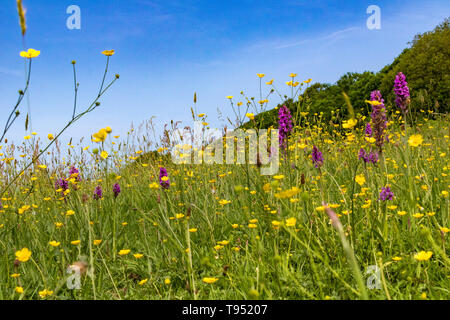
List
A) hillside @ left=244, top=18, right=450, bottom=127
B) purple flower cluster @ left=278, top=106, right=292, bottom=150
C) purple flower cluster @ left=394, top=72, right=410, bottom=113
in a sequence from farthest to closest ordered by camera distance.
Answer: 1. hillside @ left=244, top=18, right=450, bottom=127
2. purple flower cluster @ left=278, top=106, right=292, bottom=150
3. purple flower cluster @ left=394, top=72, right=410, bottom=113

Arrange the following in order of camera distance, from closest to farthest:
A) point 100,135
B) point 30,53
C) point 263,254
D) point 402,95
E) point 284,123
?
point 100,135 < point 30,53 < point 263,254 < point 402,95 < point 284,123

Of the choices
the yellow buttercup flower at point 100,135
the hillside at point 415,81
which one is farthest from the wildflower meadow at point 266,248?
the hillside at point 415,81

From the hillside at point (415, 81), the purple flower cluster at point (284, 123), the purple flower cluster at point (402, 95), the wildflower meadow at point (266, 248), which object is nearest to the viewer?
the wildflower meadow at point (266, 248)

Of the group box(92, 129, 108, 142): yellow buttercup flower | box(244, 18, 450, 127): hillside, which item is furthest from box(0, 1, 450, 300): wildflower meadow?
box(244, 18, 450, 127): hillside

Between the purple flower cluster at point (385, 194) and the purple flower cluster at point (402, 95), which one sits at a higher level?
the purple flower cluster at point (402, 95)

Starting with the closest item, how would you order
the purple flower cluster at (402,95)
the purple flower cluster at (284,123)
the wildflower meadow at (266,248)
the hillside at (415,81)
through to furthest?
the wildflower meadow at (266,248)
the purple flower cluster at (402,95)
the purple flower cluster at (284,123)
the hillside at (415,81)

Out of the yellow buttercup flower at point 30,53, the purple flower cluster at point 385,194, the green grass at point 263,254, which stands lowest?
the green grass at point 263,254

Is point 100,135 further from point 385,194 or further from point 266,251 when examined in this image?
point 385,194

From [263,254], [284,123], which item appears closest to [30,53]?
[263,254]

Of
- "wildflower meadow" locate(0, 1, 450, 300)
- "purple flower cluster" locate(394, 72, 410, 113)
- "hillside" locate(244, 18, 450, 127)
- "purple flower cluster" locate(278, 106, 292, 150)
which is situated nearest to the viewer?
"wildflower meadow" locate(0, 1, 450, 300)

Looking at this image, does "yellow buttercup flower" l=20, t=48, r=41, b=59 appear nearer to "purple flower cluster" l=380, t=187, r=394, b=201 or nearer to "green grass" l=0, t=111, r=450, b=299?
"green grass" l=0, t=111, r=450, b=299

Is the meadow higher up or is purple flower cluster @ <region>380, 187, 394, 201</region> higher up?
purple flower cluster @ <region>380, 187, 394, 201</region>

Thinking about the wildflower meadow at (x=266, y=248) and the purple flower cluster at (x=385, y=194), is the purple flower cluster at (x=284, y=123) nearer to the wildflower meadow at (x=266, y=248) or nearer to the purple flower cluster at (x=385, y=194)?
the wildflower meadow at (x=266, y=248)
